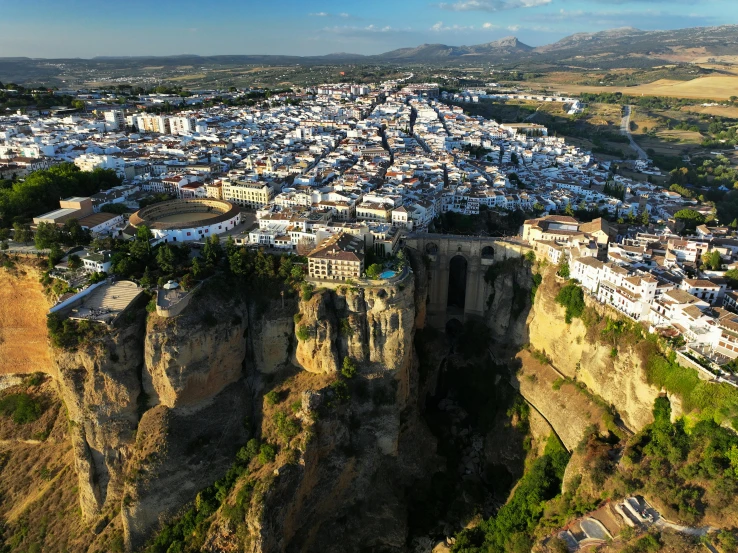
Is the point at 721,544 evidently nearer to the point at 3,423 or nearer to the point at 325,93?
the point at 3,423

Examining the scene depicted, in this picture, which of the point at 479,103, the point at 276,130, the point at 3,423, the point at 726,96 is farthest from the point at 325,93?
the point at 3,423

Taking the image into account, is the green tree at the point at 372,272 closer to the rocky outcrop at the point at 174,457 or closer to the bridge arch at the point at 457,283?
the rocky outcrop at the point at 174,457

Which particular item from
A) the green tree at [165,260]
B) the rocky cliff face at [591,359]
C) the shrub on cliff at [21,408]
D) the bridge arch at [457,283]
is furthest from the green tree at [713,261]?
the shrub on cliff at [21,408]

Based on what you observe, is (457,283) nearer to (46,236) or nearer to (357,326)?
(357,326)

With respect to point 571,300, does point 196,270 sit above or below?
above

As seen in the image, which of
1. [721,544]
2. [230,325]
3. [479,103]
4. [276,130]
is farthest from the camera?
[479,103]

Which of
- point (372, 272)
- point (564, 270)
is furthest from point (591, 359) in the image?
point (372, 272)

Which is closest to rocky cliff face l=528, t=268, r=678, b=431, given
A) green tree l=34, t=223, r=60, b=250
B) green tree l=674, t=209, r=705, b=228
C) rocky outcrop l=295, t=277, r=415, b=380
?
rocky outcrop l=295, t=277, r=415, b=380
